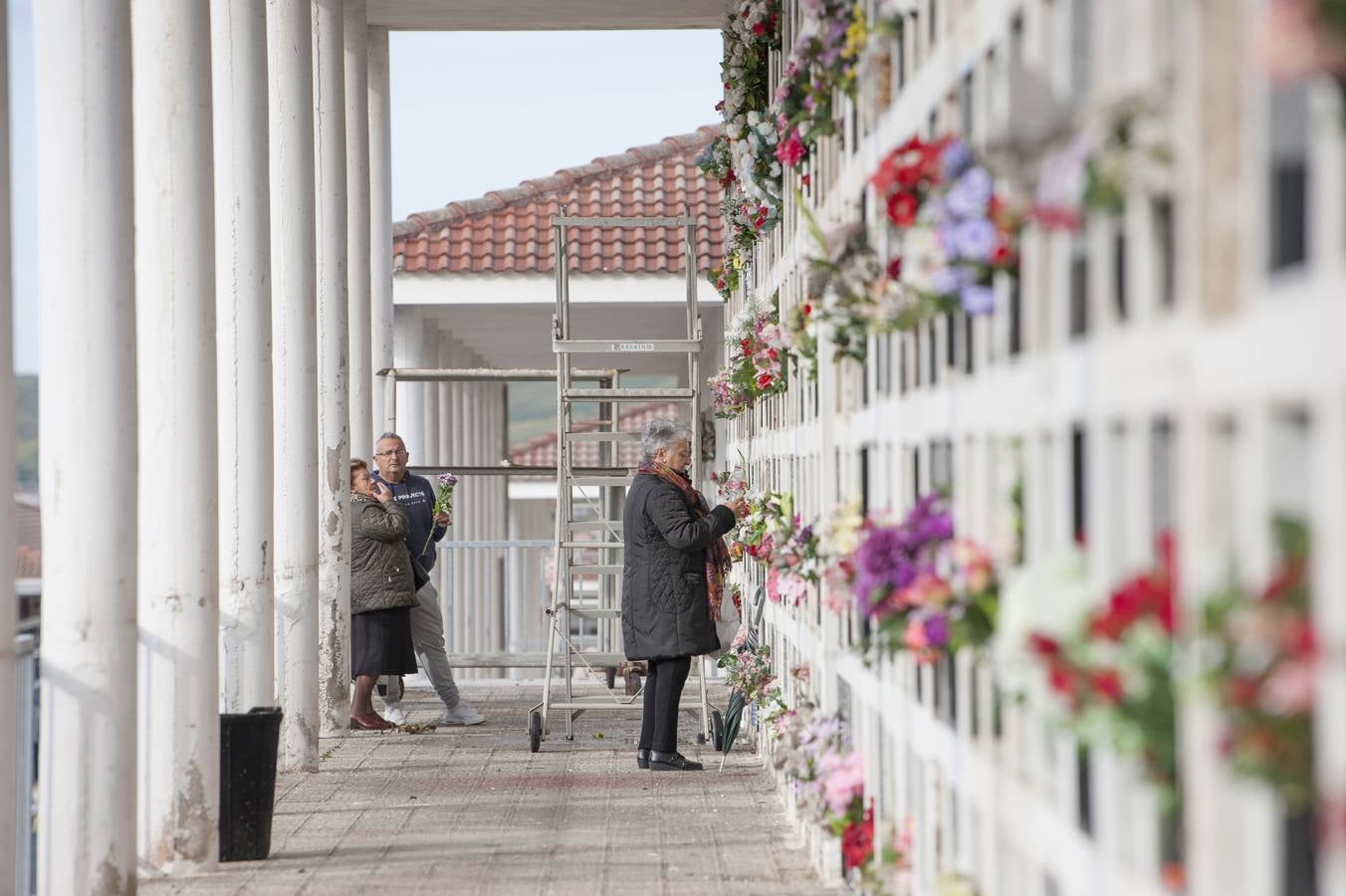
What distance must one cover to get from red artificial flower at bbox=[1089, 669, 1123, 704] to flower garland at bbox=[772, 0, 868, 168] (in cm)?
257

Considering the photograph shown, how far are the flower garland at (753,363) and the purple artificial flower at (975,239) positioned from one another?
300cm

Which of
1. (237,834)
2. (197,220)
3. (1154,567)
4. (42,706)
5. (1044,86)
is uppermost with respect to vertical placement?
(197,220)

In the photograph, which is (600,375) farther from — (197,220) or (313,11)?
(197,220)

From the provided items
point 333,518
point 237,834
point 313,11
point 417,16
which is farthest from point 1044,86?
point 417,16

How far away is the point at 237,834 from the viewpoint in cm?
625

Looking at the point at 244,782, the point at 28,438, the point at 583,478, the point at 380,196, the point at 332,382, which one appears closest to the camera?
the point at 244,782

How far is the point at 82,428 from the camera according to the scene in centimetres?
527

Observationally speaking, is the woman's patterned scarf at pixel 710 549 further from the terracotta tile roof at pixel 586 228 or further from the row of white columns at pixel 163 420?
the terracotta tile roof at pixel 586 228

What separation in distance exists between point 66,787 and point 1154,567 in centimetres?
393

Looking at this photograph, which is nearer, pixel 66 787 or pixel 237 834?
pixel 66 787

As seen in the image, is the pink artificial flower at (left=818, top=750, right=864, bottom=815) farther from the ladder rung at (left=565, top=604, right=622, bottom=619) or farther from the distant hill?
the distant hill

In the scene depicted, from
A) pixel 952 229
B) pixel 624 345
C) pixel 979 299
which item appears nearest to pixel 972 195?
pixel 952 229

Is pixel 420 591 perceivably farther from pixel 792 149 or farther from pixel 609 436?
pixel 792 149

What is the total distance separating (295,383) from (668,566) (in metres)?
2.15
